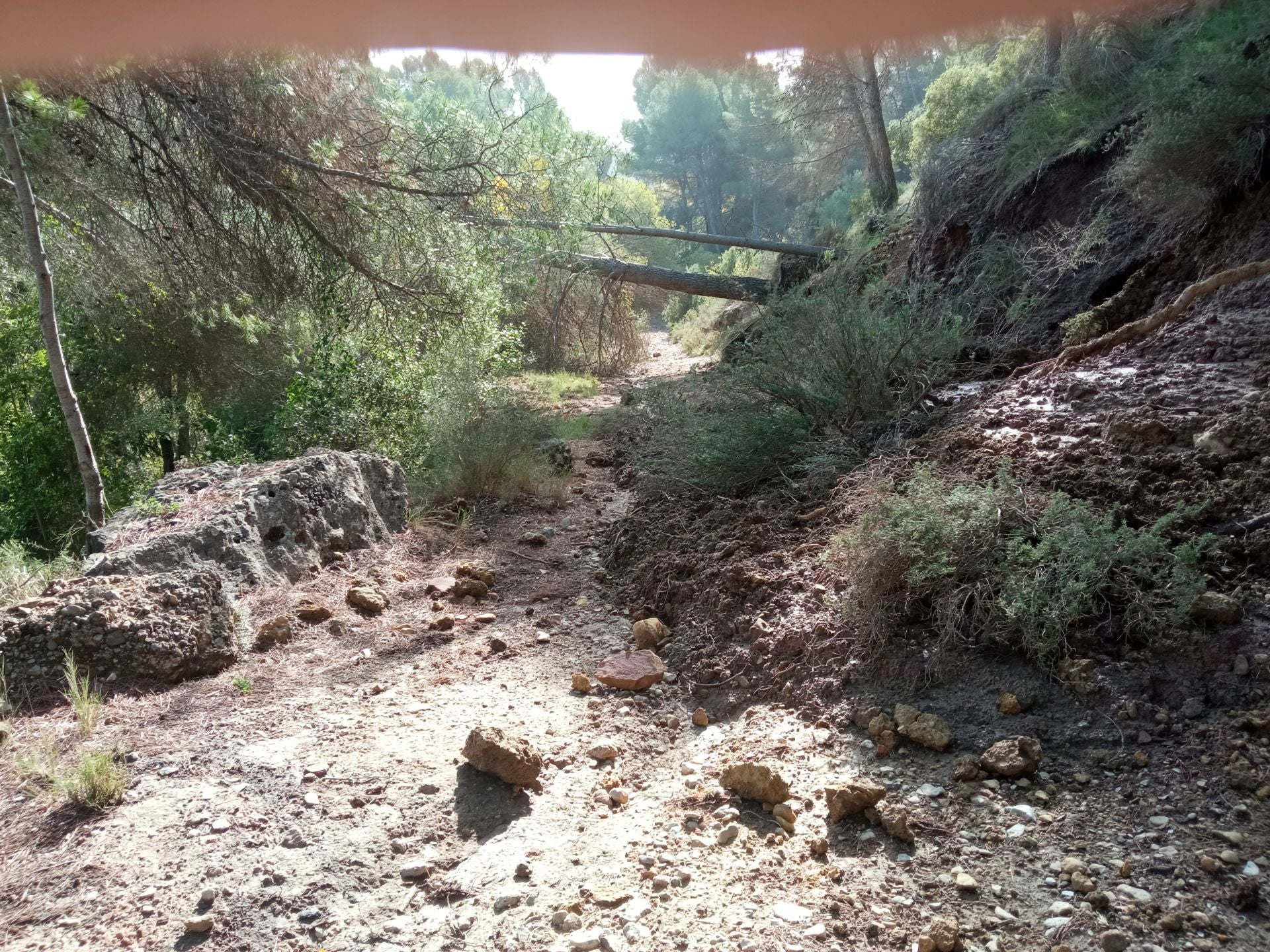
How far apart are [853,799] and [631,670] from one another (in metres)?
1.45

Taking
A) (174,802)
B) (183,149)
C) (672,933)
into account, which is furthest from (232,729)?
(183,149)

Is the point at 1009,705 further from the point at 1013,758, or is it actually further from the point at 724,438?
the point at 724,438

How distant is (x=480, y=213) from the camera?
7.00 metres

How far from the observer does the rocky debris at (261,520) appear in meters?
4.36

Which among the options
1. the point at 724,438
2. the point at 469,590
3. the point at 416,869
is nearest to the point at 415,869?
the point at 416,869

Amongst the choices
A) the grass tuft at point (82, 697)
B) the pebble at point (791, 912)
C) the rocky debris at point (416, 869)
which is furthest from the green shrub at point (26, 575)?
the pebble at point (791, 912)

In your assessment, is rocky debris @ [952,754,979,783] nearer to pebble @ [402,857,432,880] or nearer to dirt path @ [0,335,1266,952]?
dirt path @ [0,335,1266,952]

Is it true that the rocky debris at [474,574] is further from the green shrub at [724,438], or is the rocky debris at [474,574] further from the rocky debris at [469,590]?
the green shrub at [724,438]

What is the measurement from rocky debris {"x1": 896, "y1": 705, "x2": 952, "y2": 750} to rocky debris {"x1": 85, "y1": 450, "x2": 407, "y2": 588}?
335cm

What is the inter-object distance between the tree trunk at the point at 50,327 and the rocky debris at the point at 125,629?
164 cm

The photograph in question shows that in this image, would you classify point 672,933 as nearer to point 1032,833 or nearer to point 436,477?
point 1032,833

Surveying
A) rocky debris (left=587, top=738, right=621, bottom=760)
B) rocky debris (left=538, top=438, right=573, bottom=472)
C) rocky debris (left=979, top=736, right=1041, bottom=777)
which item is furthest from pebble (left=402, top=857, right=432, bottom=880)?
rocky debris (left=538, top=438, right=573, bottom=472)

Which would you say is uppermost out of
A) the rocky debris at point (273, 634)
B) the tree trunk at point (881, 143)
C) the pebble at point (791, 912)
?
the tree trunk at point (881, 143)

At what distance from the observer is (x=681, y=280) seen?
14.4 m
